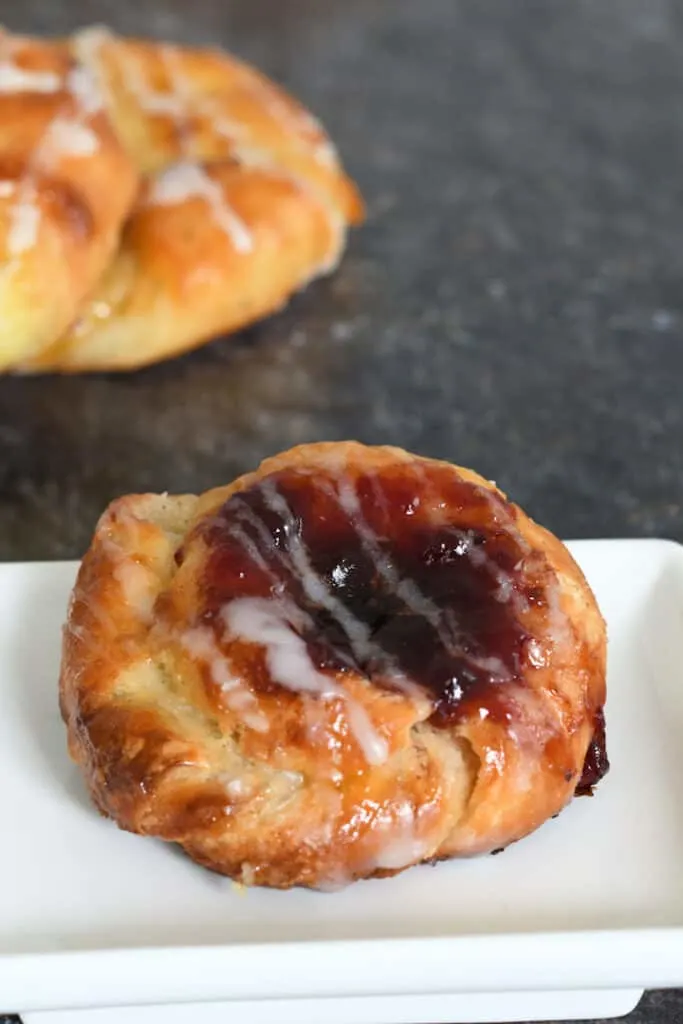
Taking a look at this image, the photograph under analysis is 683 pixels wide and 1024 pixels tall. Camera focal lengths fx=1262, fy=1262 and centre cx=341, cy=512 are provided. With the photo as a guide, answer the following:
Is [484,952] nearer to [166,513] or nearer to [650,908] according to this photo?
[650,908]

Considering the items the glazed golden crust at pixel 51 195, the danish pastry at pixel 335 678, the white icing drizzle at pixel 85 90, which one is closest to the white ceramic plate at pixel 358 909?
the danish pastry at pixel 335 678

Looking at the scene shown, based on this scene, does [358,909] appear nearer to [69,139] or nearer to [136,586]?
[136,586]

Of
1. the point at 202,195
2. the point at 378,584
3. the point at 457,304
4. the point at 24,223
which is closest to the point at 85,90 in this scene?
the point at 202,195

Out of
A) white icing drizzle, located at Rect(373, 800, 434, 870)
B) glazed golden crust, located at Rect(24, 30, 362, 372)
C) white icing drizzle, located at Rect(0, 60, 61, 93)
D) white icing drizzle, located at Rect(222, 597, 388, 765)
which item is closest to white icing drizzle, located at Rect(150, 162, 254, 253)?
glazed golden crust, located at Rect(24, 30, 362, 372)

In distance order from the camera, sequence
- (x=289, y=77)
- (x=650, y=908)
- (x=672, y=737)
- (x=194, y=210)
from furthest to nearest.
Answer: (x=289, y=77), (x=194, y=210), (x=672, y=737), (x=650, y=908)

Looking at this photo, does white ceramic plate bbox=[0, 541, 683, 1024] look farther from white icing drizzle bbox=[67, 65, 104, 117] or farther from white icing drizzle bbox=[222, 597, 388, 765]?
white icing drizzle bbox=[67, 65, 104, 117]

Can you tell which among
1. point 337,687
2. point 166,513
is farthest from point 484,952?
point 166,513
